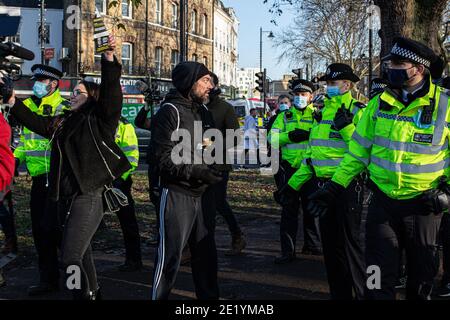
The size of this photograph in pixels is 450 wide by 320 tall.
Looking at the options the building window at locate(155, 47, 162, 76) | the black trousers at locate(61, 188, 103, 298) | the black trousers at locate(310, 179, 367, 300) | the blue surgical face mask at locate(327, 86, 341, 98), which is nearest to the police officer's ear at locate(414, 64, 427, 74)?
the black trousers at locate(310, 179, 367, 300)

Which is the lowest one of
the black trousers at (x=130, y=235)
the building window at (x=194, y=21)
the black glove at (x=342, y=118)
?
the black trousers at (x=130, y=235)

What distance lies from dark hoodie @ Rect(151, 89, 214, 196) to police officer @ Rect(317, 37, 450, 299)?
1.31 metres

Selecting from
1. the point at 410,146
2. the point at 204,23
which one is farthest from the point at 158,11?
the point at 410,146

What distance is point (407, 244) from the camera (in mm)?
4141

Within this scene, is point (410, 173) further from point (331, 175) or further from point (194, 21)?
point (194, 21)

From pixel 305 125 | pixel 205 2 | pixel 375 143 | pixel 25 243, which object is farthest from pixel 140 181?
pixel 205 2

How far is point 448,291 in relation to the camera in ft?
19.5

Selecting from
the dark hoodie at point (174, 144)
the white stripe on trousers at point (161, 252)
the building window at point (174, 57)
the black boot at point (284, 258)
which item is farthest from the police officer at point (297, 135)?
the building window at point (174, 57)

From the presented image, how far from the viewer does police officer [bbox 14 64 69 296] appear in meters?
5.84

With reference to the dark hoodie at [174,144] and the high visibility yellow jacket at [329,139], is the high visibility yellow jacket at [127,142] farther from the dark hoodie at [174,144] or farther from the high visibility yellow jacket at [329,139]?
the dark hoodie at [174,144]

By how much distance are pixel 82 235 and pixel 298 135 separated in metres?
3.56

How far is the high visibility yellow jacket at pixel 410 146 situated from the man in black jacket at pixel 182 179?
1.22 metres

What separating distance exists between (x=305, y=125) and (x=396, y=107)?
11.7 feet

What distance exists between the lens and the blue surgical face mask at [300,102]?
25.1 ft
